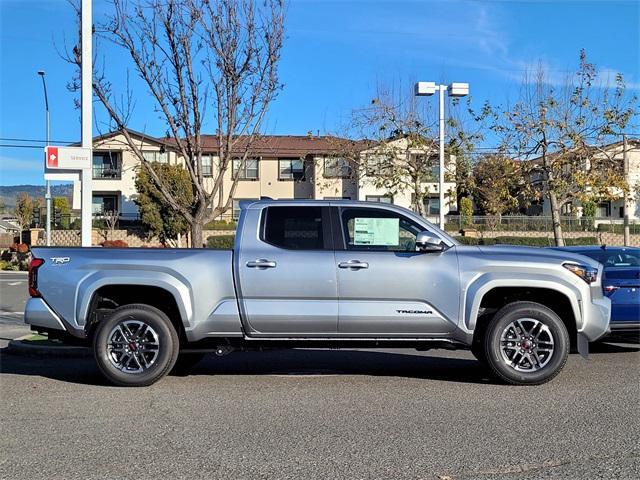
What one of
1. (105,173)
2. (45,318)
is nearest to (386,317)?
(45,318)

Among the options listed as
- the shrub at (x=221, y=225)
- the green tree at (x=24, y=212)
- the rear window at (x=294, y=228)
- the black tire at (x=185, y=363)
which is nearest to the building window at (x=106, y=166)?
the green tree at (x=24, y=212)

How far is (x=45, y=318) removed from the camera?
722 cm

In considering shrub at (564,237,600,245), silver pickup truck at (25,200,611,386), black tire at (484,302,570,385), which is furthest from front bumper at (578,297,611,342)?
shrub at (564,237,600,245)

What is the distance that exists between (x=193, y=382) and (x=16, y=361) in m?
3.02

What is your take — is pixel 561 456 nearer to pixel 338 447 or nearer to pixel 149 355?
pixel 338 447

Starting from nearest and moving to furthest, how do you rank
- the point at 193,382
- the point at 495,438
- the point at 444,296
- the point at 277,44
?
the point at 495,438 → the point at 444,296 → the point at 193,382 → the point at 277,44

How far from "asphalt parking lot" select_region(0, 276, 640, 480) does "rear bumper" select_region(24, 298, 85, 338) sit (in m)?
0.64

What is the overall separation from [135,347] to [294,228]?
6.93ft

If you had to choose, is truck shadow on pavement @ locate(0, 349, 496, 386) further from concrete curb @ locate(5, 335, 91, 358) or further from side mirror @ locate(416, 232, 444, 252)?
side mirror @ locate(416, 232, 444, 252)

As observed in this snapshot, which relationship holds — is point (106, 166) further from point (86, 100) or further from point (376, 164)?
point (86, 100)

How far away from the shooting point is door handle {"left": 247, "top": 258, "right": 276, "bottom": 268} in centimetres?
708

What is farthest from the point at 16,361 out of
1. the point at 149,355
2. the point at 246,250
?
the point at 246,250

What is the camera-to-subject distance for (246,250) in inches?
283

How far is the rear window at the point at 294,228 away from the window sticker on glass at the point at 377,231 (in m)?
0.40
